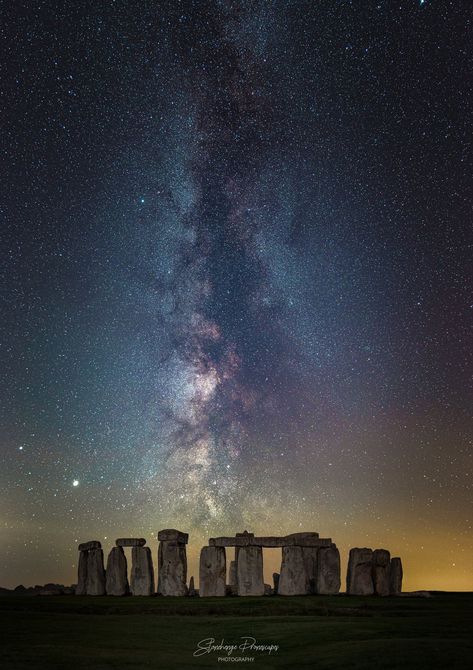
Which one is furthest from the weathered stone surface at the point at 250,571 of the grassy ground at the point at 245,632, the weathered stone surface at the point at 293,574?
the grassy ground at the point at 245,632

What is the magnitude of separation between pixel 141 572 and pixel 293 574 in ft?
20.4

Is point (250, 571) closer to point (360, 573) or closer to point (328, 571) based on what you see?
point (328, 571)

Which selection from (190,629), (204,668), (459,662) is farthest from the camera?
(190,629)

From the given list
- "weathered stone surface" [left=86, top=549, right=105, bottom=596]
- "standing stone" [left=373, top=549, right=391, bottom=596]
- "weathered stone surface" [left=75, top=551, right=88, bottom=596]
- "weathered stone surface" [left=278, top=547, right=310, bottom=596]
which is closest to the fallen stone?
"weathered stone surface" [left=278, top=547, right=310, bottom=596]

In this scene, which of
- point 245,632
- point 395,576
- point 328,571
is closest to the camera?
point 245,632

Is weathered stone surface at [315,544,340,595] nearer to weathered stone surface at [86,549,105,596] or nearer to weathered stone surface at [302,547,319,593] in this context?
weathered stone surface at [302,547,319,593]

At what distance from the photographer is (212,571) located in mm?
28500

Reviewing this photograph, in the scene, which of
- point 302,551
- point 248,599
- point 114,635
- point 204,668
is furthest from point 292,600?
point 204,668

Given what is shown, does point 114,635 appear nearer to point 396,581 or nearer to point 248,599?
point 248,599

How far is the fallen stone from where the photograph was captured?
28328 mm

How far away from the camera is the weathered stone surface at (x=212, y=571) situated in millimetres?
28328

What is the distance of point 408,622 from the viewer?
57.6 feet

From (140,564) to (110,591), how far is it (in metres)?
1.85

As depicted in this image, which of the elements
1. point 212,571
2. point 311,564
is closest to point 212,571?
point 212,571
